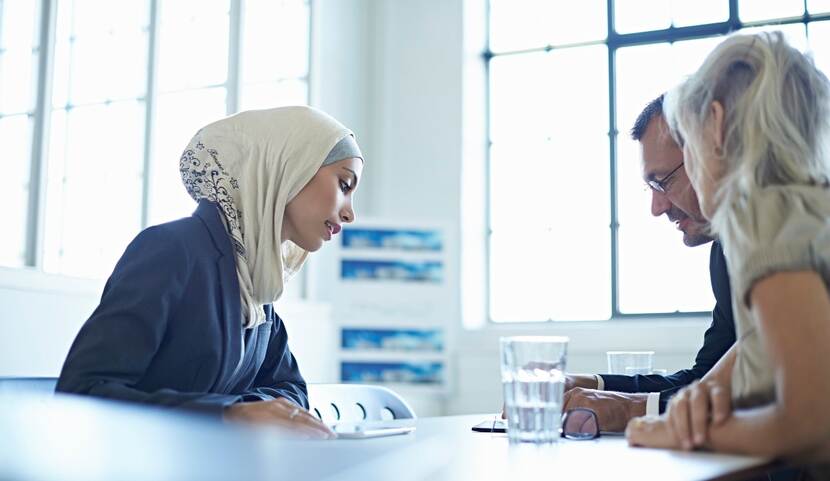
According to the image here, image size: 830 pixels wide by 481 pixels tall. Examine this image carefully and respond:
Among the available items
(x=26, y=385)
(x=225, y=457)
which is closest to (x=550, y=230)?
(x=26, y=385)

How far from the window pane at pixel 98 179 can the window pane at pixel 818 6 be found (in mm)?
3926

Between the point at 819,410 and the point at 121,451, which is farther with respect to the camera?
the point at 819,410

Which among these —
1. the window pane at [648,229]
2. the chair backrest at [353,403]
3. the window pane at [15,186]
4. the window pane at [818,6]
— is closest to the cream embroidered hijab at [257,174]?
the chair backrest at [353,403]

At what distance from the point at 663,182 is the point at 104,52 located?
11.7 ft

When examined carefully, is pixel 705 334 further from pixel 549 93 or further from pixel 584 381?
pixel 549 93

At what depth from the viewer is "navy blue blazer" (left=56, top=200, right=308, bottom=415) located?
177 cm

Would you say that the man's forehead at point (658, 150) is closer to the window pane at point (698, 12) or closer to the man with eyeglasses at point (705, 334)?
the man with eyeglasses at point (705, 334)

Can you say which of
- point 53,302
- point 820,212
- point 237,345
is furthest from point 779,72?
point 53,302

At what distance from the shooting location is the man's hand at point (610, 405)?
1.93 m

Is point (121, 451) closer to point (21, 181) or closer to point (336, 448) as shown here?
point (336, 448)

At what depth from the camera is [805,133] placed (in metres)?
1.45

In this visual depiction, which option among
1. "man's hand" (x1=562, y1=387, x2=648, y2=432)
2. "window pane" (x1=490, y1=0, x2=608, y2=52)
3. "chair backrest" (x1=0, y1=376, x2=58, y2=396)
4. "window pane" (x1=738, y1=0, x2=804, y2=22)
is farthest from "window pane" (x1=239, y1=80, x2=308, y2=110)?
"man's hand" (x1=562, y1=387, x2=648, y2=432)

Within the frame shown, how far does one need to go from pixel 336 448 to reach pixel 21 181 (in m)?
3.67

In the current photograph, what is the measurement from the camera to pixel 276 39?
6047 mm
